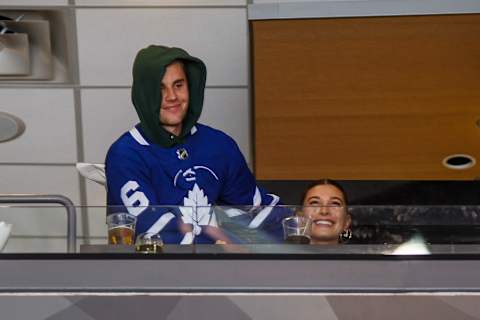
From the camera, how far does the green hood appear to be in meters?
2.43

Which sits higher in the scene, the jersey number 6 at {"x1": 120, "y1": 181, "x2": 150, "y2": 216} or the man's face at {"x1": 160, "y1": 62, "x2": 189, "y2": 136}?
the man's face at {"x1": 160, "y1": 62, "x2": 189, "y2": 136}

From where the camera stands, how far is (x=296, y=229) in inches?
56.7

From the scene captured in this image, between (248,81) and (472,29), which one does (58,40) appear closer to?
(248,81)

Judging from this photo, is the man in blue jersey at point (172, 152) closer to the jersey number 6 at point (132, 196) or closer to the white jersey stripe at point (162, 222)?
the jersey number 6 at point (132, 196)

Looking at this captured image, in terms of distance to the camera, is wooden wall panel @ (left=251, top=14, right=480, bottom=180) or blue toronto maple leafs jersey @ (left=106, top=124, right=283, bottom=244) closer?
blue toronto maple leafs jersey @ (left=106, top=124, right=283, bottom=244)

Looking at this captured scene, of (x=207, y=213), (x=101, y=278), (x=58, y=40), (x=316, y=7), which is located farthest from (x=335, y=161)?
(x=101, y=278)

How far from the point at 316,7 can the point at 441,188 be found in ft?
3.36

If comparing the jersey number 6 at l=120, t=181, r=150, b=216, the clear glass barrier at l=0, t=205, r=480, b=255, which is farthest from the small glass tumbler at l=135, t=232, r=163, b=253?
the jersey number 6 at l=120, t=181, r=150, b=216

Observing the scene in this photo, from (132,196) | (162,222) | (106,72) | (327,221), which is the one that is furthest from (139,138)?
(106,72)

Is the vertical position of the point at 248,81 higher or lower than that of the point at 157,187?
higher

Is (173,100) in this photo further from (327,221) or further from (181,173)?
(327,221)

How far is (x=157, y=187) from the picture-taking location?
235 cm

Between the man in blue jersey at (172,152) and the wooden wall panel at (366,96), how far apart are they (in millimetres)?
1251

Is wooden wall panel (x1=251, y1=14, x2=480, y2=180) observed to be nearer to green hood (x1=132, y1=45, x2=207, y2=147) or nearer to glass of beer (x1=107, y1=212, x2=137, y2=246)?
green hood (x1=132, y1=45, x2=207, y2=147)
